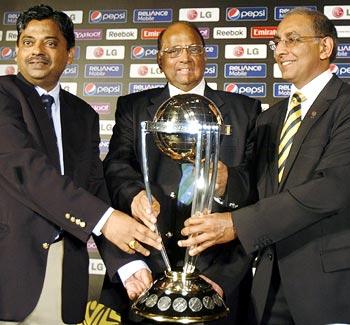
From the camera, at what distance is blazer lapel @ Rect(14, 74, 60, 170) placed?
79.0 inches

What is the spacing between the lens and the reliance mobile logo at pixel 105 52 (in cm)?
473

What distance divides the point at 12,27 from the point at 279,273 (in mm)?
3830

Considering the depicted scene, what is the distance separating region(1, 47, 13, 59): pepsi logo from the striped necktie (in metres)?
3.40

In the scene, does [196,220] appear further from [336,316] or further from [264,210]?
[336,316]

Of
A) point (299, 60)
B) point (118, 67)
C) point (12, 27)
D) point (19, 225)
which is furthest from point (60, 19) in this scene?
point (12, 27)

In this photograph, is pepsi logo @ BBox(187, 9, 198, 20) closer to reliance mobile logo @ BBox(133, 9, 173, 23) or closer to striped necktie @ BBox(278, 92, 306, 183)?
reliance mobile logo @ BBox(133, 9, 173, 23)

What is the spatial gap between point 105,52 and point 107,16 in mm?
339

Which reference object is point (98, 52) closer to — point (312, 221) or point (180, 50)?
point (180, 50)

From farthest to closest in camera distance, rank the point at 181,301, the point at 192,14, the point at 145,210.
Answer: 1. the point at 192,14
2. the point at 145,210
3. the point at 181,301

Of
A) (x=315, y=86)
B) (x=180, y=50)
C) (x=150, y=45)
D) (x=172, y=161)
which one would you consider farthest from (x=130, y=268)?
(x=150, y=45)

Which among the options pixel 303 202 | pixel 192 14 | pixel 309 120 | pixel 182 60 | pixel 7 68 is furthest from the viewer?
pixel 7 68

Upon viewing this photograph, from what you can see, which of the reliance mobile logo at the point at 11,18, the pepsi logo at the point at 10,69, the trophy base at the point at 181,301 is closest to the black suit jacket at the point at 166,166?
the trophy base at the point at 181,301

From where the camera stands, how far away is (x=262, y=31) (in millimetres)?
4543

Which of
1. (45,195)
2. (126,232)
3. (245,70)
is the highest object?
(245,70)
